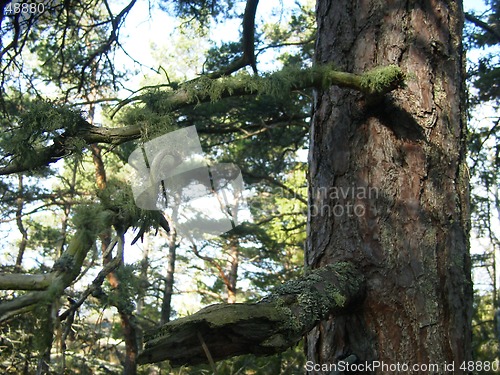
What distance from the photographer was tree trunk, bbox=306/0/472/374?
2.28 meters

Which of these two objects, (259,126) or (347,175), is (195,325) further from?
(259,126)

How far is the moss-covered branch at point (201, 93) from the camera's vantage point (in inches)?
81.2

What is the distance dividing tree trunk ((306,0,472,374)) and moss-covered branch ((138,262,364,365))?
0.84ft

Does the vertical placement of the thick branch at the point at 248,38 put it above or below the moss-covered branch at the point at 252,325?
above

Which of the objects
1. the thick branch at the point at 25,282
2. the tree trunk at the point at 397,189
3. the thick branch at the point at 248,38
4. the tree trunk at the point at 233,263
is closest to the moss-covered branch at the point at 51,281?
the thick branch at the point at 25,282

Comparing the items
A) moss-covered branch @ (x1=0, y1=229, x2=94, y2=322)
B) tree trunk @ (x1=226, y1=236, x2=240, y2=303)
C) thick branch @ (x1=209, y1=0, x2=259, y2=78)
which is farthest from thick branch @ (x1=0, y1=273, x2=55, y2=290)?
Answer: tree trunk @ (x1=226, y1=236, x2=240, y2=303)

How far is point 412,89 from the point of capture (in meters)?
2.48

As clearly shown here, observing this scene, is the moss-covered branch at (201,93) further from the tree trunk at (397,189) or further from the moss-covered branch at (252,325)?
the moss-covered branch at (252,325)

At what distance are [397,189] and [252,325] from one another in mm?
991

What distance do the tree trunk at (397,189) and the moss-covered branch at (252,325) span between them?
26 centimetres

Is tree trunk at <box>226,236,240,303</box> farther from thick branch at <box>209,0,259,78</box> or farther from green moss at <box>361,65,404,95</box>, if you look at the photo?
green moss at <box>361,65,404,95</box>

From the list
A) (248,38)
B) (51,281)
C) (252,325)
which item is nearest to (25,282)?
(51,281)

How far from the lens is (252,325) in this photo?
6.01ft

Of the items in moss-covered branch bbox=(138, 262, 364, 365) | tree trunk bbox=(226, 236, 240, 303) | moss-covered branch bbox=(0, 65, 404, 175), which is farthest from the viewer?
tree trunk bbox=(226, 236, 240, 303)
